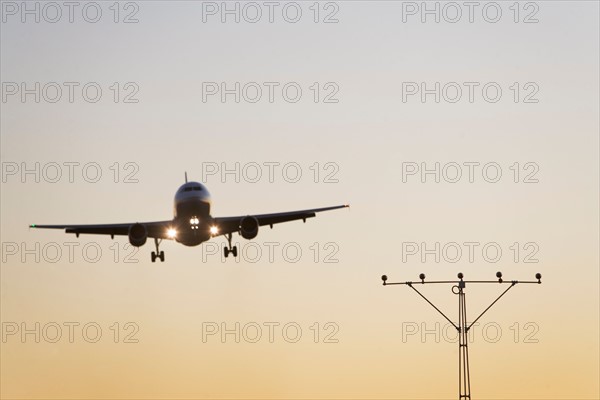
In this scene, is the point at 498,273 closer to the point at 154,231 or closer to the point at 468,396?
the point at 468,396

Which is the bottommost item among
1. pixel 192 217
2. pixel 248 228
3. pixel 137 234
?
pixel 137 234

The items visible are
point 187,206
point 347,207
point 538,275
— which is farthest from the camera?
point 347,207

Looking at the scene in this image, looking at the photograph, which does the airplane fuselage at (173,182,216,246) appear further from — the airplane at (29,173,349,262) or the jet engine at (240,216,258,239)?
the jet engine at (240,216,258,239)

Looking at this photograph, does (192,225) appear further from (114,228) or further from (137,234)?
(114,228)

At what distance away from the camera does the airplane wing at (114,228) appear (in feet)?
323

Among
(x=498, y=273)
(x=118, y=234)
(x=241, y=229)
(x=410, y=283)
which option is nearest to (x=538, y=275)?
(x=498, y=273)

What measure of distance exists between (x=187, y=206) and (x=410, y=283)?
2565 cm

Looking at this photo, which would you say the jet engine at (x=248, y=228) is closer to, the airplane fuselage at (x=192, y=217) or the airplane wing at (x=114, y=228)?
the airplane fuselage at (x=192, y=217)

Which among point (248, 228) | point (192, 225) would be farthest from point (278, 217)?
point (192, 225)

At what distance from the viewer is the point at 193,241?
3730 inches

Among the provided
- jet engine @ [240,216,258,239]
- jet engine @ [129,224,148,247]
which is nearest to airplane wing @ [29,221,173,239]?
jet engine @ [129,224,148,247]

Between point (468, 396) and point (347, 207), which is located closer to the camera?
point (468, 396)

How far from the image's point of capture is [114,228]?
103 m

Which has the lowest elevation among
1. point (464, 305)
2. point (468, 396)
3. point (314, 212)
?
point (468, 396)
